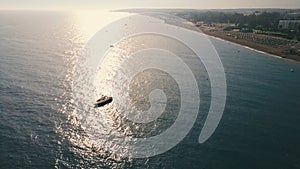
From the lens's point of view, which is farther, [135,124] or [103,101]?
[103,101]

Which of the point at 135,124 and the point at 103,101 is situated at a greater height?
the point at 103,101

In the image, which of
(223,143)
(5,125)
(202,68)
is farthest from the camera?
(202,68)

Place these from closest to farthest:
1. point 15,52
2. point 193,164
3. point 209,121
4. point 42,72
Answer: point 193,164 → point 209,121 → point 42,72 → point 15,52

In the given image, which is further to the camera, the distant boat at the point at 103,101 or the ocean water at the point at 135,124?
the distant boat at the point at 103,101

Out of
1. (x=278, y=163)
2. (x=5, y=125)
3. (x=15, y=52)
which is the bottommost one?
(x=278, y=163)

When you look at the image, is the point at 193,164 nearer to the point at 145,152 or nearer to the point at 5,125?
the point at 145,152

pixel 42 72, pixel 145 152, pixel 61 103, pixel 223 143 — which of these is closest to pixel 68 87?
pixel 61 103

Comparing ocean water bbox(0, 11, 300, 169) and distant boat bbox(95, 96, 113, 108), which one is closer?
ocean water bbox(0, 11, 300, 169)

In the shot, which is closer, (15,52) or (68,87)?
(68,87)
